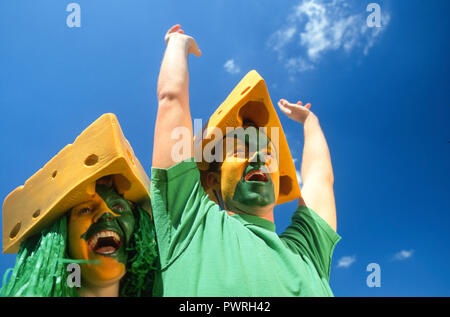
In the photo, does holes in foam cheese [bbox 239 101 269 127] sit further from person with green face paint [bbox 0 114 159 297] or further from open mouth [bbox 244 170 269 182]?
person with green face paint [bbox 0 114 159 297]

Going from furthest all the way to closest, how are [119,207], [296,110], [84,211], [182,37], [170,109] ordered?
[296,110] < [182,37] < [170,109] < [119,207] < [84,211]

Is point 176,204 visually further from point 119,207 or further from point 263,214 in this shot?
point 263,214

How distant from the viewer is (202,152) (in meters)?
2.34

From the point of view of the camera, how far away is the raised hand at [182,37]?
2412 millimetres

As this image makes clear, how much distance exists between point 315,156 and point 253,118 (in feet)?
2.03

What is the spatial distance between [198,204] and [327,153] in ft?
4.31

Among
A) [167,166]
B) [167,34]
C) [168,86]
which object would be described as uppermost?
[167,34]

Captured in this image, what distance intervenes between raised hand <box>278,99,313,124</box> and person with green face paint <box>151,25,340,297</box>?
1.12 feet

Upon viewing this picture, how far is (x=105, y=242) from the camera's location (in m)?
1.71

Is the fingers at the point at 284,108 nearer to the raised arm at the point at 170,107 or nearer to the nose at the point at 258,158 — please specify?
the nose at the point at 258,158

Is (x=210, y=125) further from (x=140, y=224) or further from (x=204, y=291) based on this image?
(x=204, y=291)

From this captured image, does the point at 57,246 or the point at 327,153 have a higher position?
the point at 327,153

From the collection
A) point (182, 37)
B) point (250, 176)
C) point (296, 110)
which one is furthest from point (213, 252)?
point (296, 110)
